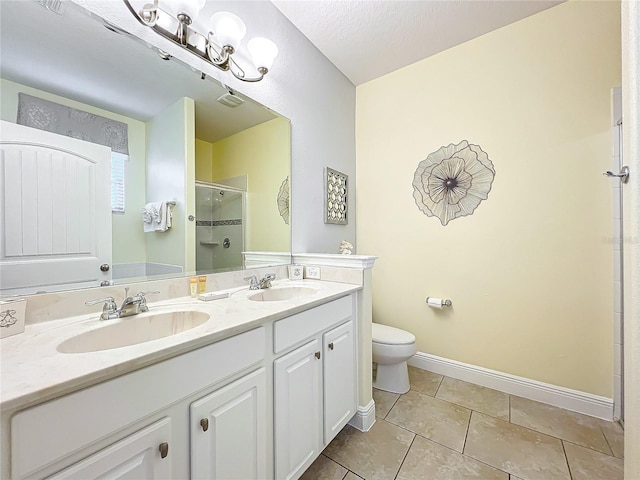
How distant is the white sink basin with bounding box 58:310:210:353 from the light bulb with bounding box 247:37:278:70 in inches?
53.4

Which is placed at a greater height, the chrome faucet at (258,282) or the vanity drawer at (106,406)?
the chrome faucet at (258,282)

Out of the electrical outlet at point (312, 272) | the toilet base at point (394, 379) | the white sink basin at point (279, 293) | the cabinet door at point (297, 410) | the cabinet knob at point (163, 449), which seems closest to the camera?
the cabinet knob at point (163, 449)

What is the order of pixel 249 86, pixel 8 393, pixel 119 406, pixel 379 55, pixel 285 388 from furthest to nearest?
1. pixel 379 55
2. pixel 249 86
3. pixel 285 388
4. pixel 119 406
5. pixel 8 393

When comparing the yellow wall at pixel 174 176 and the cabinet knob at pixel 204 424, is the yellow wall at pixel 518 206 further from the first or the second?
the cabinet knob at pixel 204 424

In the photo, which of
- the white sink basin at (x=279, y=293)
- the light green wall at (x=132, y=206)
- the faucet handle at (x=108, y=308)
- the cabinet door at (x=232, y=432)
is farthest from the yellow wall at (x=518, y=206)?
the faucet handle at (x=108, y=308)

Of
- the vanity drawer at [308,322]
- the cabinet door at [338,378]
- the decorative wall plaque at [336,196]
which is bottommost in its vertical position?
the cabinet door at [338,378]

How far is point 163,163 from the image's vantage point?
3.85ft

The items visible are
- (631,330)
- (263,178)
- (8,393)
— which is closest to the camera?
(8,393)

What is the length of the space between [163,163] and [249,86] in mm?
733

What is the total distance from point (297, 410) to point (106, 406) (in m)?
0.72

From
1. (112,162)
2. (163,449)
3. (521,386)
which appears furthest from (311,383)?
(521,386)

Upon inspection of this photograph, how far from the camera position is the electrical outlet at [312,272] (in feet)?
5.60

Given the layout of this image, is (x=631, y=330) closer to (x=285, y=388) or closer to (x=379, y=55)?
(x=285, y=388)

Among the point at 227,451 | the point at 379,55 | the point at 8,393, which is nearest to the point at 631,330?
the point at 227,451
